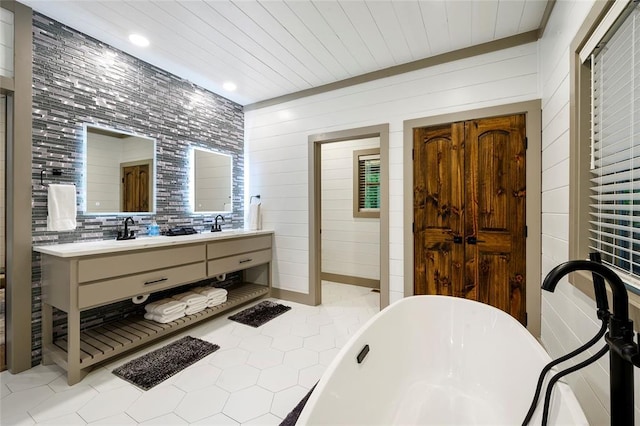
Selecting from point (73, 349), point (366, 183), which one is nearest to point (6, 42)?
point (73, 349)

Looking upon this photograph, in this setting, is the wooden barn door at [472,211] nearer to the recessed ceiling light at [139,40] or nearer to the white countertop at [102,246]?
the white countertop at [102,246]

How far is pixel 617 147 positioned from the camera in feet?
3.84

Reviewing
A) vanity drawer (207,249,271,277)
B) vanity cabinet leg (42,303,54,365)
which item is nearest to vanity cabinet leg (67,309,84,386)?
vanity cabinet leg (42,303,54,365)

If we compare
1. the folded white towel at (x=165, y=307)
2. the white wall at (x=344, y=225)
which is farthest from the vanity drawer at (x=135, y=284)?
the white wall at (x=344, y=225)

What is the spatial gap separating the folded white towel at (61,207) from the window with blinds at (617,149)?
11.0 ft

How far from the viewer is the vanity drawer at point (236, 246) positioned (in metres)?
2.98

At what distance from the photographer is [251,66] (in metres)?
2.97

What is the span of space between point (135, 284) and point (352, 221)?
3114 millimetres

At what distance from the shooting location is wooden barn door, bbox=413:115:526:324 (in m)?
2.46

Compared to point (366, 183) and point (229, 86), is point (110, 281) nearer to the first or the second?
point (229, 86)

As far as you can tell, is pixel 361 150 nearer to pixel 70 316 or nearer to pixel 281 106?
pixel 281 106

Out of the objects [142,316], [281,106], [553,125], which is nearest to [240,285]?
[142,316]

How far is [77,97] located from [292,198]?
2.28 metres

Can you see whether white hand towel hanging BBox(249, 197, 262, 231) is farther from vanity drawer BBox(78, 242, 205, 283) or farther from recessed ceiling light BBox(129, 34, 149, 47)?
recessed ceiling light BBox(129, 34, 149, 47)
